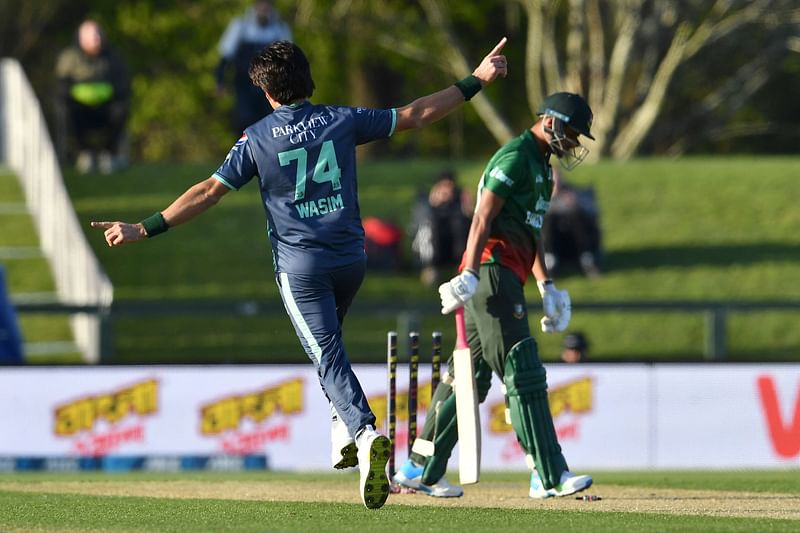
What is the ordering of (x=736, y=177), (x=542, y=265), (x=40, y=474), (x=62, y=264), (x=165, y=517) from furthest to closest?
(x=736, y=177) < (x=62, y=264) < (x=40, y=474) < (x=542, y=265) < (x=165, y=517)

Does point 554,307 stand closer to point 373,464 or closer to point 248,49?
point 373,464

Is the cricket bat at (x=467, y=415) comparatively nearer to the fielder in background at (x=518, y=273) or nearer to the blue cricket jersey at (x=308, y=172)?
the fielder in background at (x=518, y=273)

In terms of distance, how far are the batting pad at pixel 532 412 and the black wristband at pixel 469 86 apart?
1.45m

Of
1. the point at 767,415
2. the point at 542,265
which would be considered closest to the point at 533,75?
the point at 767,415

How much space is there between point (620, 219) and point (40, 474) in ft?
39.0

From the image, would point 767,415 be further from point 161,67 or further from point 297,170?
point 161,67

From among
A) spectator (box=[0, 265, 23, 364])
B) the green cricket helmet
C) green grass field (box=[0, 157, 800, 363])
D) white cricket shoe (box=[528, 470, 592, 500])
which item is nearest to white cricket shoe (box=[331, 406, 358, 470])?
white cricket shoe (box=[528, 470, 592, 500])

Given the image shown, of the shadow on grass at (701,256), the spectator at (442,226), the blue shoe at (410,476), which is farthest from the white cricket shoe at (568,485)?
the shadow on grass at (701,256)

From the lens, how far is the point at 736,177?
25.2 meters

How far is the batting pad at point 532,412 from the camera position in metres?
8.53

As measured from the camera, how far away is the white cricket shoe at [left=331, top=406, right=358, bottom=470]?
797 centimetres

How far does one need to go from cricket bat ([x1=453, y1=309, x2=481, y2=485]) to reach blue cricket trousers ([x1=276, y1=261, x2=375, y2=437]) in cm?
95

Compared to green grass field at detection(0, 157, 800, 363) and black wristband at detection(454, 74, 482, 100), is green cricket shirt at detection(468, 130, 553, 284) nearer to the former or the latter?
black wristband at detection(454, 74, 482, 100)

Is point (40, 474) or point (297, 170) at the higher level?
point (297, 170)
